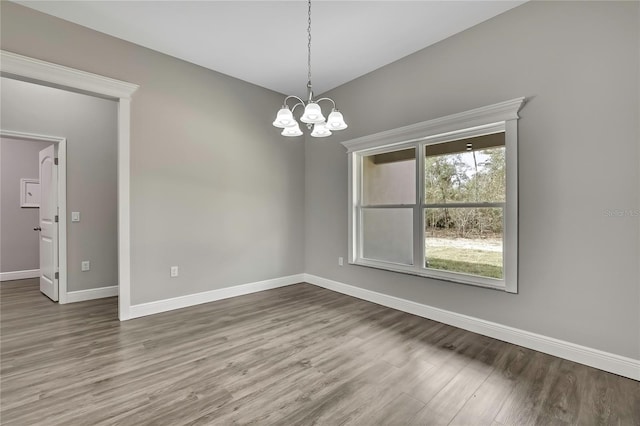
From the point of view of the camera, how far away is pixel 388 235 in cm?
380

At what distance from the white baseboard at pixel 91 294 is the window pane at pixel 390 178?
3.92m

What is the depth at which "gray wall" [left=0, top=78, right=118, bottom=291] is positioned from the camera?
11.6 feet

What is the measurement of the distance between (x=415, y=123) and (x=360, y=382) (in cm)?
277

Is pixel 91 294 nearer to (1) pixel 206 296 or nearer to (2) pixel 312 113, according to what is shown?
(1) pixel 206 296

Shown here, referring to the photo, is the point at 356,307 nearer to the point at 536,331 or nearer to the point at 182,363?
the point at 536,331

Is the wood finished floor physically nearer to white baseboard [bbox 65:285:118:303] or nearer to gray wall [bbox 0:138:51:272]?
white baseboard [bbox 65:285:118:303]

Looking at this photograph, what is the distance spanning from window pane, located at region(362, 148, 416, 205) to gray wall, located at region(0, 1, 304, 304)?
51.9 inches

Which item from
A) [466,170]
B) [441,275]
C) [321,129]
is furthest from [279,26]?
[441,275]

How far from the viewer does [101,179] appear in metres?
4.03

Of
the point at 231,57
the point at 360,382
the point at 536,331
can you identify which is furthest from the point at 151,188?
the point at 536,331

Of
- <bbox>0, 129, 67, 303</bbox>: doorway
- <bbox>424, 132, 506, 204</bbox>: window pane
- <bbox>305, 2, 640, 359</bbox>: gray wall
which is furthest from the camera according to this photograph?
<bbox>0, 129, 67, 303</bbox>: doorway

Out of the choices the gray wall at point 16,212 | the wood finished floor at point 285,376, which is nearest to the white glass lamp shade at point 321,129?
the wood finished floor at point 285,376

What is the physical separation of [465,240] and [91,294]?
16.2 feet

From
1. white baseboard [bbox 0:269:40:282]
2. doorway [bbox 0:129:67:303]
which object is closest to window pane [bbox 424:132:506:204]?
doorway [bbox 0:129:67:303]
